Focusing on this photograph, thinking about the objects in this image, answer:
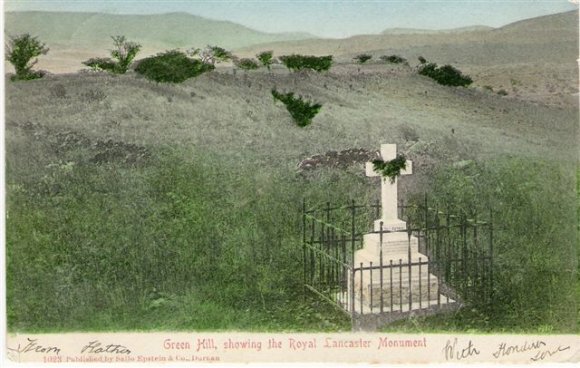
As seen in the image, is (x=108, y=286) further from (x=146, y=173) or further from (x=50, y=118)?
(x=50, y=118)

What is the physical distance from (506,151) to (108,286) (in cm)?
513

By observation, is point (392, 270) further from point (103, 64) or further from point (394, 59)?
point (103, 64)

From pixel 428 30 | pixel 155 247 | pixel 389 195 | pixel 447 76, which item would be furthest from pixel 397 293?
pixel 428 30

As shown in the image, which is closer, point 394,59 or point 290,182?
point 290,182

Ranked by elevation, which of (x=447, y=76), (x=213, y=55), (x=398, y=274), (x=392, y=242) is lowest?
(x=398, y=274)

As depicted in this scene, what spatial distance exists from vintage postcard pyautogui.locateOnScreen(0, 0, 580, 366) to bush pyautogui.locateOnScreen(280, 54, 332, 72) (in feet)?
0.08

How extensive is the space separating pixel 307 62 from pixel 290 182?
1.55 m

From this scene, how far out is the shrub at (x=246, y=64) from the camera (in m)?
8.89

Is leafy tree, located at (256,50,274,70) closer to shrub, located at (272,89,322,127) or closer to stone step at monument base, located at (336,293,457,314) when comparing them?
shrub, located at (272,89,322,127)

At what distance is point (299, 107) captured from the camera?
352 inches

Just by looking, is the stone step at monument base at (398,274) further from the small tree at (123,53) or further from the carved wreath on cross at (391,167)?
the small tree at (123,53)

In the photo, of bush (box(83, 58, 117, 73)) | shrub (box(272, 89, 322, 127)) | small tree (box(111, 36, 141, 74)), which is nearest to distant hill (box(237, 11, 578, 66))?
shrub (box(272, 89, 322, 127))

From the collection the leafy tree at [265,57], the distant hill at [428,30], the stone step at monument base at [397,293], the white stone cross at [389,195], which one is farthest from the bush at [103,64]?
the stone step at monument base at [397,293]

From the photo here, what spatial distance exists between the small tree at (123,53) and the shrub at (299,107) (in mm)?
1836
